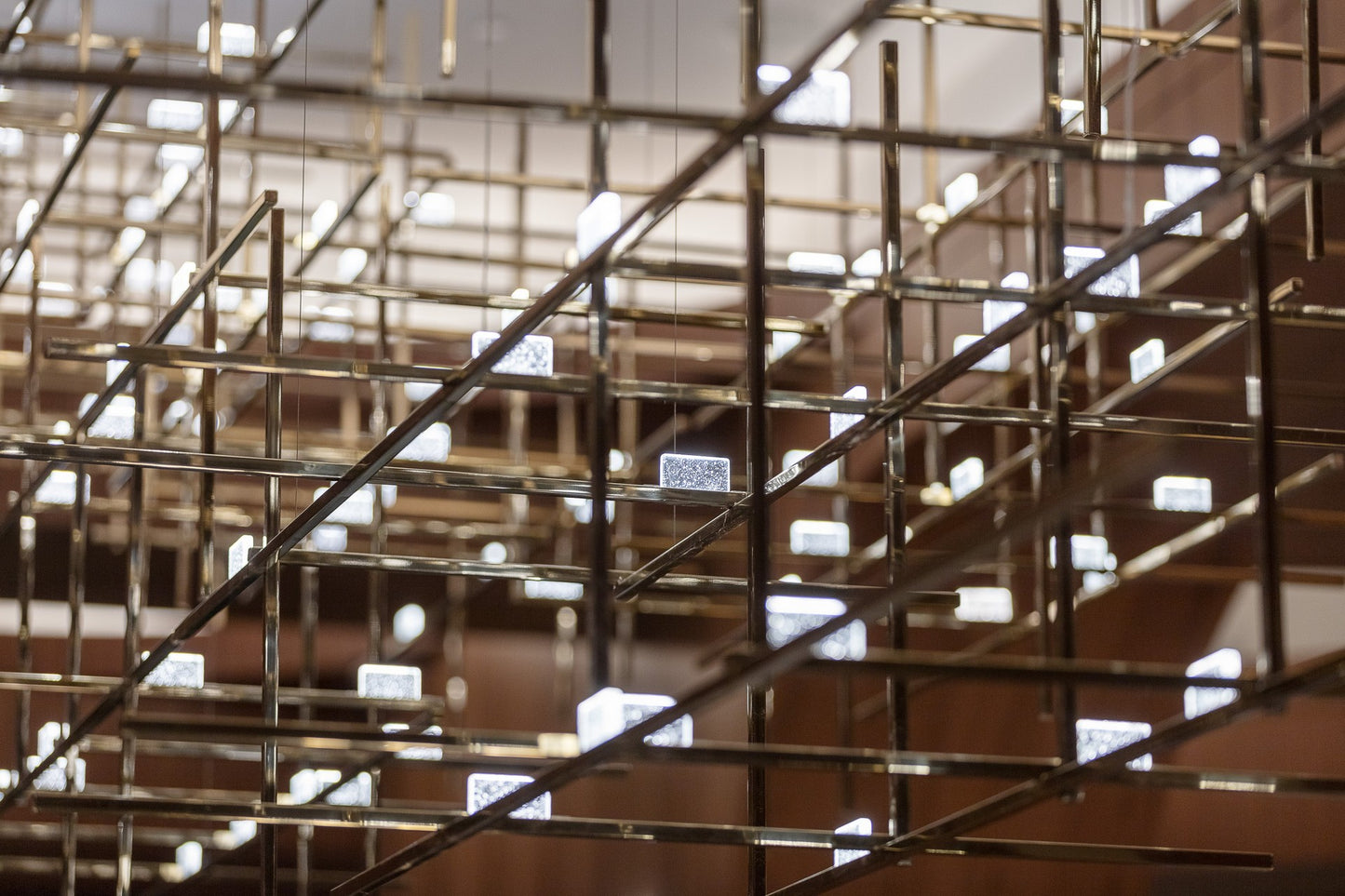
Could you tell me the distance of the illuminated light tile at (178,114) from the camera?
15.0 feet

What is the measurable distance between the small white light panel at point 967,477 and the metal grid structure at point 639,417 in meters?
0.11

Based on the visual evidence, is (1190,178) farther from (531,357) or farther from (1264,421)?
(531,357)

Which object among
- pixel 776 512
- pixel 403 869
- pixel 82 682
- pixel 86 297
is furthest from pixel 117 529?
pixel 403 869

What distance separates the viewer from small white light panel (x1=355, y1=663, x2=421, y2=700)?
407 centimetres

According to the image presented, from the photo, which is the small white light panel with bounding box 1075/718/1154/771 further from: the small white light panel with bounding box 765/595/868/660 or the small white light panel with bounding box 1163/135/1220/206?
the small white light panel with bounding box 1163/135/1220/206

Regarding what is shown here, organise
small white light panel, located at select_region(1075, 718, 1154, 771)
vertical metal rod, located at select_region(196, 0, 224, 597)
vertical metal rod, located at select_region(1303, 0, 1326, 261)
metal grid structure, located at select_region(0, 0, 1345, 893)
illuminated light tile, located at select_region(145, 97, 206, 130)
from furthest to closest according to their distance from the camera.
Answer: illuminated light tile, located at select_region(145, 97, 206, 130) → vertical metal rod, located at select_region(196, 0, 224, 597) → vertical metal rod, located at select_region(1303, 0, 1326, 261) → small white light panel, located at select_region(1075, 718, 1154, 771) → metal grid structure, located at select_region(0, 0, 1345, 893)

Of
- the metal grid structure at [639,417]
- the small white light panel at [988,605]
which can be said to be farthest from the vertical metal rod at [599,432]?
the small white light panel at [988,605]

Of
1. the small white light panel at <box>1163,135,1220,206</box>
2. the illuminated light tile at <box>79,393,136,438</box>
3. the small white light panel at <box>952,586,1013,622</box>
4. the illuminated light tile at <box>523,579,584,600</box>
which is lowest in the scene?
the illuminated light tile at <box>79,393,136,438</box>

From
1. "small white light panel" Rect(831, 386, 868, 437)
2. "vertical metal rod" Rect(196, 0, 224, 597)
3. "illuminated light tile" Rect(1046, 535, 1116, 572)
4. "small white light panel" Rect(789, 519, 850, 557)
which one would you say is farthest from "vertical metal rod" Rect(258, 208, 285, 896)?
"illuminated light tile" Rect(1046, 535, 1116, 572)

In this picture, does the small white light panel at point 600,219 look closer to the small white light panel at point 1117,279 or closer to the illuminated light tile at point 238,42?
the small white light panel at point 1117,279

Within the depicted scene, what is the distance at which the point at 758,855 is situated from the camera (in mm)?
3312

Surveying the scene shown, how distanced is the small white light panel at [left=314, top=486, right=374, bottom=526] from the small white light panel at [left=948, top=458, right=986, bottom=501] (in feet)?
4.20

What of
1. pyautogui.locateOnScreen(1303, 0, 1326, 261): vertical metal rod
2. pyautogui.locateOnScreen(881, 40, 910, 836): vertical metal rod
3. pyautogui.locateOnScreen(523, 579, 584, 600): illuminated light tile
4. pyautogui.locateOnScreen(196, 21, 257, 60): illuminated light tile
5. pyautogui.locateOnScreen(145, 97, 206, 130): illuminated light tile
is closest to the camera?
pyautogui.locateOnScreen(881, 40, 910, 836): vertical metal rod

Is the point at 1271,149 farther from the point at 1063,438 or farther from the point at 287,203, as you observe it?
the point at 287,203
